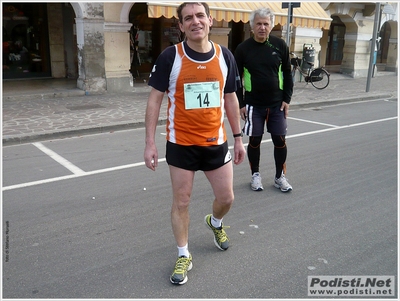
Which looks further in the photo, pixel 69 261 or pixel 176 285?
pixel 69 261

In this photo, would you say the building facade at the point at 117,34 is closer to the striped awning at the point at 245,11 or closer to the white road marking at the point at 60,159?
the striped awning at the point at 245,11

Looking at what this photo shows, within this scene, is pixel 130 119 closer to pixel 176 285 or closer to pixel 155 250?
pixel 155 250

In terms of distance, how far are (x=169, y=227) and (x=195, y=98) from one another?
1518 millimetres

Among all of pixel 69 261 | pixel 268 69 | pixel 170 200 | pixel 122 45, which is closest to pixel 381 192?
pixel 268 69

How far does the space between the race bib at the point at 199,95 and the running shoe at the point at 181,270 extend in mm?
1155

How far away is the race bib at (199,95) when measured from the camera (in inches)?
111

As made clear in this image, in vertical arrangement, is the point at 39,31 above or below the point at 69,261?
above

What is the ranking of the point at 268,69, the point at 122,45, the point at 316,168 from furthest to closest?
the point at 122,45 → the point at 316,168 → the point at 268,69

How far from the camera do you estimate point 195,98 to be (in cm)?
283

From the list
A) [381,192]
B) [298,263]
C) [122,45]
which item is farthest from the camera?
[122,45]

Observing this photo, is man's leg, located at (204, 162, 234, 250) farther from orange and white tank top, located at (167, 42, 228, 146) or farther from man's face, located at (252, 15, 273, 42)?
man's face, located at (252, 15, 273, 42)

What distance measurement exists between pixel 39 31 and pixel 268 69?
41.9 ft

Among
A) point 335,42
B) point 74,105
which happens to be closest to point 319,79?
point 74,105

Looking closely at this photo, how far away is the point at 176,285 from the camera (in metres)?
2.94
